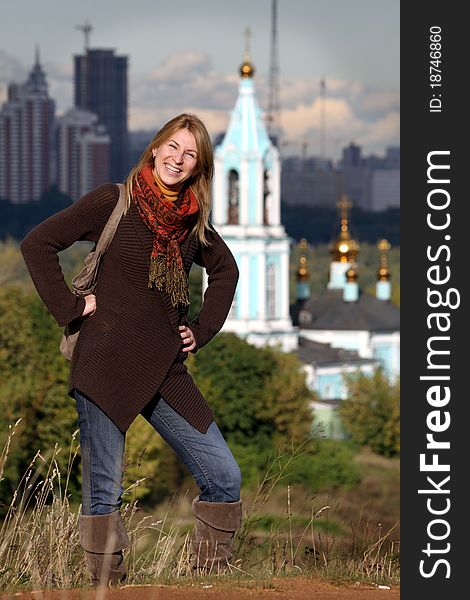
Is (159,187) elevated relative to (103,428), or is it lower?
elevated

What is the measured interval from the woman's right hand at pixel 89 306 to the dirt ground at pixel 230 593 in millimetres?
940

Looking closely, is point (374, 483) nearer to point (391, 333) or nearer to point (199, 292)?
point (199, 292)

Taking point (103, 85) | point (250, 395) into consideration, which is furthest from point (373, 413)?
point (103, 85)

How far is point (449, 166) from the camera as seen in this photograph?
8461mm

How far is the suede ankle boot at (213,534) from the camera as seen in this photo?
27.9ft

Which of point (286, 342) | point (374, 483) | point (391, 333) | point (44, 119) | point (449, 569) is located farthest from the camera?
point (44, 119)

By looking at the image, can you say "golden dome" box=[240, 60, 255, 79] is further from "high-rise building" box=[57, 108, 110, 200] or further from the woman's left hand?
the woman's left hand

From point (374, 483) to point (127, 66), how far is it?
10273cm

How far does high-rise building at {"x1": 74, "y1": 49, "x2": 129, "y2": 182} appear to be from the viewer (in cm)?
15012

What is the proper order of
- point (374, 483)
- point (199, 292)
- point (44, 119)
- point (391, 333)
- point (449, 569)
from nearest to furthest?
point (449, 569), point (374, 483), point (199, 292), point (391, 333), point (44, 119)

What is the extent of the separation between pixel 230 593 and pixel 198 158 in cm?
149

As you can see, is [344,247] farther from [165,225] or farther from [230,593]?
[230,593]

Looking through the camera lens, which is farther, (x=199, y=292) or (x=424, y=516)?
(x=199, y=292)

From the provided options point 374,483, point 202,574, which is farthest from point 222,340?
point 202,574
